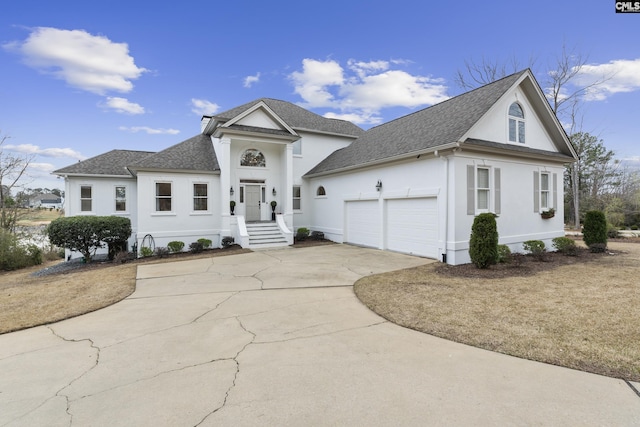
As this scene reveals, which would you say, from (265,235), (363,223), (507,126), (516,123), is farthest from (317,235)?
(516,123)

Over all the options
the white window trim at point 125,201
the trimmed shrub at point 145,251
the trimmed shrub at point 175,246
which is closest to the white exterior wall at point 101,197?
the white window trim at point 125,201

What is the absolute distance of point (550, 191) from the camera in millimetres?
13086

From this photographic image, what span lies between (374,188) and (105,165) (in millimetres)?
15315

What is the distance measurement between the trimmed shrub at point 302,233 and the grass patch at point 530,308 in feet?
27.5

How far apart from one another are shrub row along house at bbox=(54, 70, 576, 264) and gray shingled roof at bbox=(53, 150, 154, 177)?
86 millimetres

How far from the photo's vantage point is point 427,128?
1219 centimetres

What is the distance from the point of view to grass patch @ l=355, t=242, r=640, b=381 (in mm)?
3814

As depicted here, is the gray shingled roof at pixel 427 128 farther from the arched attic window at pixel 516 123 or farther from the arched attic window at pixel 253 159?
the arched attic window at pixel 253 159

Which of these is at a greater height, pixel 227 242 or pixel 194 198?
pixel 194 198

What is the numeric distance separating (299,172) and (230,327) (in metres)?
14.5

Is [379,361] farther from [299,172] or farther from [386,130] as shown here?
[299,172]

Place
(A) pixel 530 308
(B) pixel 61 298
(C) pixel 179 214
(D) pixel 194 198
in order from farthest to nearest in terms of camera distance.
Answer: (D) pixel 194 198 → (C) pixel 179 214 → (B) pixel 61 298 → (A) pixel 530 308

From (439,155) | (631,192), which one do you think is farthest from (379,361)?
(631,192)

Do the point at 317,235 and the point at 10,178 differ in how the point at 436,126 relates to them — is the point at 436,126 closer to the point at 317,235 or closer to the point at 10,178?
the point at 317,235
